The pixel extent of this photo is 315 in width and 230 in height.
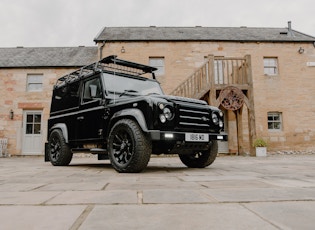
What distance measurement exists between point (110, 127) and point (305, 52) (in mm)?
13390

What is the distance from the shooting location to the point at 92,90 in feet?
17.0

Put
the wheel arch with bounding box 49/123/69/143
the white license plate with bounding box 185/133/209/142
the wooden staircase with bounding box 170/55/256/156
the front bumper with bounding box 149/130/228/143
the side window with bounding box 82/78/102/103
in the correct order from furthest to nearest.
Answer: the wooden staircase with bounding box 170/55/256/156, the wheel arch with bounding box 49/123/69/143, the side window with bounding box 82/78/102/103, the white license plate with bounding box 185/133/209/142, the front bumper with bounding box 149/130/228/143

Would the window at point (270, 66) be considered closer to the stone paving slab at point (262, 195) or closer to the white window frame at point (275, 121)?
the white window frame at point (275, 121)

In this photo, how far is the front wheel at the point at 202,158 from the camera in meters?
5.12

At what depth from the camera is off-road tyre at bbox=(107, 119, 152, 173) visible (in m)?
3.95

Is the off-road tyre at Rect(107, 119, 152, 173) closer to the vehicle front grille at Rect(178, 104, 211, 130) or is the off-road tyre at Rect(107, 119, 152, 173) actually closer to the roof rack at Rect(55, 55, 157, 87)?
the vehicle front grille at Rect(178, 104, 211, 130)

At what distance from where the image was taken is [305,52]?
1409cm

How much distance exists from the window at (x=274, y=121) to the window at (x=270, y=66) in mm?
2229

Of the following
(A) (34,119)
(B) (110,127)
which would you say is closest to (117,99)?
(B) (110,127)

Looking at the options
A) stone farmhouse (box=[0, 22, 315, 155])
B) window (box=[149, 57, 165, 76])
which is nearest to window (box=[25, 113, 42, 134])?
stone farmhouse (box=[0, 22, 315, 155])

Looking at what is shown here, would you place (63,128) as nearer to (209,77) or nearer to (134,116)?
(134,116)

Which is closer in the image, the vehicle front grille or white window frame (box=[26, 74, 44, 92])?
the vehicle front grille

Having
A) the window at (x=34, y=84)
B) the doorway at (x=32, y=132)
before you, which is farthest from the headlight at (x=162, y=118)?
the window at (x=34, y=84)

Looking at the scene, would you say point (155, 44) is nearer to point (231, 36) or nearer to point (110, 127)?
point (231, 36)
